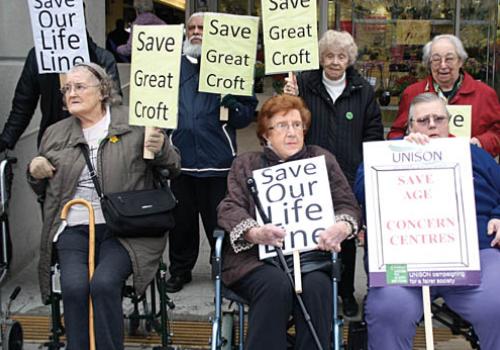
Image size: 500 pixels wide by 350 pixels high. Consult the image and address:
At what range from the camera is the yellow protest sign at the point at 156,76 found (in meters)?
3.97

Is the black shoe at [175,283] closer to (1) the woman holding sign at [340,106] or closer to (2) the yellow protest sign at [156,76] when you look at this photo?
(1) the woman holding sign at [340,106]

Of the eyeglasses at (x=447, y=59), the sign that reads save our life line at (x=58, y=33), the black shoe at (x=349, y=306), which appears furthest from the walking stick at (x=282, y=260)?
the eyeglasses at (x=447, y=59)

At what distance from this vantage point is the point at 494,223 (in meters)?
3.83

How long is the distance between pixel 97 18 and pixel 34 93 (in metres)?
2.31

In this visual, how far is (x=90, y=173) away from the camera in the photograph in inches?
163

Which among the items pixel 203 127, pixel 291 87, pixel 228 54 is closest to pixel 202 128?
pixel 203 127

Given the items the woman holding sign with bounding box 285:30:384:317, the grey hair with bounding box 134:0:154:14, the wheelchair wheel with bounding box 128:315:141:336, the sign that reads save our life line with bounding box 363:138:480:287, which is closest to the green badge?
the sign that reads save our life line with bounding box 363:138:480:287

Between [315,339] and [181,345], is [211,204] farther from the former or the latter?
[315,339]

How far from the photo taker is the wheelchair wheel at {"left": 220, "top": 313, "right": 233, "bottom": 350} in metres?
4.06

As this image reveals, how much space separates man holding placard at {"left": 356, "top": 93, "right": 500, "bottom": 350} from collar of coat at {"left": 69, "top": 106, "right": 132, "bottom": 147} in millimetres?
1354

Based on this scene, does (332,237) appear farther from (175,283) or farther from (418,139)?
(175,283)

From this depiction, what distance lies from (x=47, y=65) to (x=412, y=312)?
8.02ft

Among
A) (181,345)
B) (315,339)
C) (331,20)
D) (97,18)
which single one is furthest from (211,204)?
(331,20)

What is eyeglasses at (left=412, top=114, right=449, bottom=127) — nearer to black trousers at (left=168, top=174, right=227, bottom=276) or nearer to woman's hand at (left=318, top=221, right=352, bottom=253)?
woman's hand at (left=318, top=221, right=352, bottom=253)
